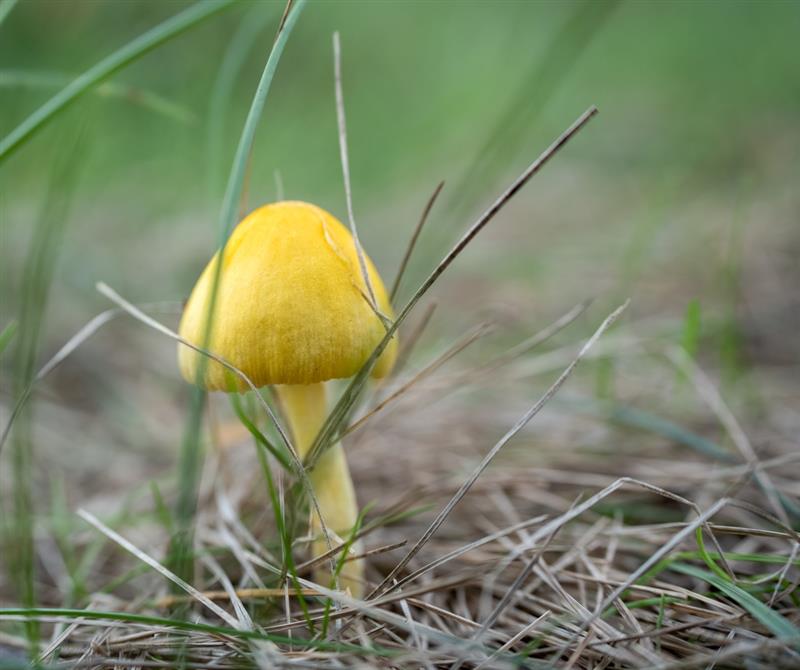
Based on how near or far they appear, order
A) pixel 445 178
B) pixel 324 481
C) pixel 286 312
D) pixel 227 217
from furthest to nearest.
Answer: pixel 445 178 → pixel 324 481 → pixel 286 312 → pixel 227 217

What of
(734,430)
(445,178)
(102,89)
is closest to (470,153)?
(445,178)

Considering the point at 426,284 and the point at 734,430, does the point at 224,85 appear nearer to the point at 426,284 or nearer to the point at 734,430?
the point at 426,284

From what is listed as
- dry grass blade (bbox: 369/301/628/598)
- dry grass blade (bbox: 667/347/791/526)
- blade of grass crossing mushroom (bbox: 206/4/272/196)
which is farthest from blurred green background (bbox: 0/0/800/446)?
dry grass blade (bbox: 369/301/628/598)

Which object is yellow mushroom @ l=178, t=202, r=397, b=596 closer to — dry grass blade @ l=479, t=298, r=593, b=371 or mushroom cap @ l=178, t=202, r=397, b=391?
mushroom cap @ l=178, t=202, r=397, b=391

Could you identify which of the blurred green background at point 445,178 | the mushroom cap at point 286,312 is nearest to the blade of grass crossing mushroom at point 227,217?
the mushroom cap at point 286,312

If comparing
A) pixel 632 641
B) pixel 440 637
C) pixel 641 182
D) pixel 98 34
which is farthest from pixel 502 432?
pixel 98 34

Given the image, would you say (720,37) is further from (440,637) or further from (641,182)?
(440,637)
